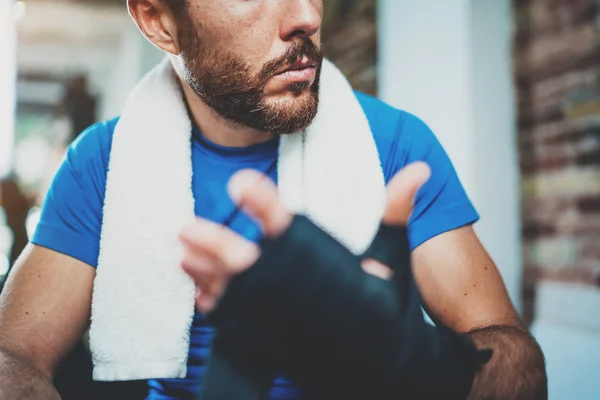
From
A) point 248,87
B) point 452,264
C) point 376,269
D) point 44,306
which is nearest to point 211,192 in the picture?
point 248,87

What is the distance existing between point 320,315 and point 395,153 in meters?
0.58

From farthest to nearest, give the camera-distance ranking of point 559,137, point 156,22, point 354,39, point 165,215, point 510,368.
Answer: point 354,39
point 559,137
point 156,22
point 165,215
point 510,368

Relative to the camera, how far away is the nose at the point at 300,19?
992 millimetres

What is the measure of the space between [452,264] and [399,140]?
0.27 meters

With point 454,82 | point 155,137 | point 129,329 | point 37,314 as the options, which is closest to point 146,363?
point 129,329

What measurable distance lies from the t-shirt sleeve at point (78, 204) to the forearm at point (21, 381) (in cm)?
20

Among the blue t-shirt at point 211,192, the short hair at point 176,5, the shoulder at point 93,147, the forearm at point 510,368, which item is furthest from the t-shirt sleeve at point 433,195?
the shoulder at point 93,147

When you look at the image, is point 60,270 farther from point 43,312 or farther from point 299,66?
point 299,66

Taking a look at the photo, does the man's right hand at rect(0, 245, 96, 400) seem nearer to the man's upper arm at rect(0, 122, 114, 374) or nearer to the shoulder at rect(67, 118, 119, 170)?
the man's upper arm at rect(0, 122, 114, 374)

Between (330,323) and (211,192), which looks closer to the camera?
(330,323)

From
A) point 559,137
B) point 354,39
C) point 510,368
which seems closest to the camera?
point 510,368

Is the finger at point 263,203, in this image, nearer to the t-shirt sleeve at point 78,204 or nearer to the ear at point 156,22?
the t-shirt sleeve at point 78,204

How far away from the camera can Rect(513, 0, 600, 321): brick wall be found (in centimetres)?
154

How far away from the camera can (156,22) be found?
1181 millimetres
